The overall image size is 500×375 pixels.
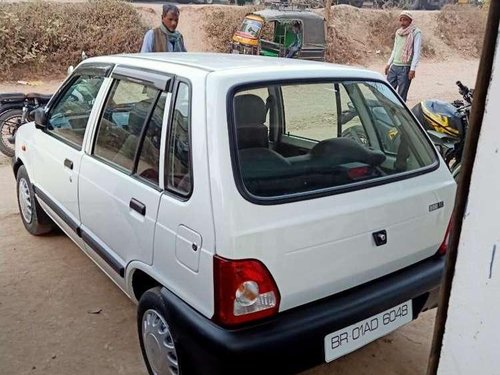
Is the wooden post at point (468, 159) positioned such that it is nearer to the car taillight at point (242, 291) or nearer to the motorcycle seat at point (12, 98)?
the car taillight at point (242, 291)

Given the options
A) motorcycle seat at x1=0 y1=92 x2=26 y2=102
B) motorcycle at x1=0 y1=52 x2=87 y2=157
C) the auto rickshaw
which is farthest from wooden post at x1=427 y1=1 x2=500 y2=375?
the auto rickshaw

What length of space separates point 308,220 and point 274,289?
0.31 metres

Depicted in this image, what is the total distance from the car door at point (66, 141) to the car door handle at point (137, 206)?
0.77 m

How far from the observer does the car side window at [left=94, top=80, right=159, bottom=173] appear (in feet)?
8.56

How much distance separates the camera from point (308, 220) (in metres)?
2.06

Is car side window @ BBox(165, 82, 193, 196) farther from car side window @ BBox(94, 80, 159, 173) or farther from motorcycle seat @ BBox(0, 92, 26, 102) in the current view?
motorcycle seat @ BBox(0, 92, 26, 102)

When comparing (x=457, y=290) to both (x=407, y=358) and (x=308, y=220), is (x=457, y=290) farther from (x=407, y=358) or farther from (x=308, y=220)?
(x=407, y=358)

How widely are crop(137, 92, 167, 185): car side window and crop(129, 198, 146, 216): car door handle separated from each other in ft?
0.40

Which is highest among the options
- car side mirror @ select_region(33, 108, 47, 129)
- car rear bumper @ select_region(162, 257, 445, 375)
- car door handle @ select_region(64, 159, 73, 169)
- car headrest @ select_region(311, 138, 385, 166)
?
car headrest @ select_region(311, 138, 385, 166)

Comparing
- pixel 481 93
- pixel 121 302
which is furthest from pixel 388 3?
pixel 481 93

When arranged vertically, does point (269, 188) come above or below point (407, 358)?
above

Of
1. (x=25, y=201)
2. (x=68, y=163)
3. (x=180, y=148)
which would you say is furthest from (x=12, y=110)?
(x=180, y=148)

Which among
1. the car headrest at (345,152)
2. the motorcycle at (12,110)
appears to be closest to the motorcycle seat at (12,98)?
the motorcycle at (12,110)

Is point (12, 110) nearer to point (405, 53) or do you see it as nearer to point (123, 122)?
point (123, 122)
